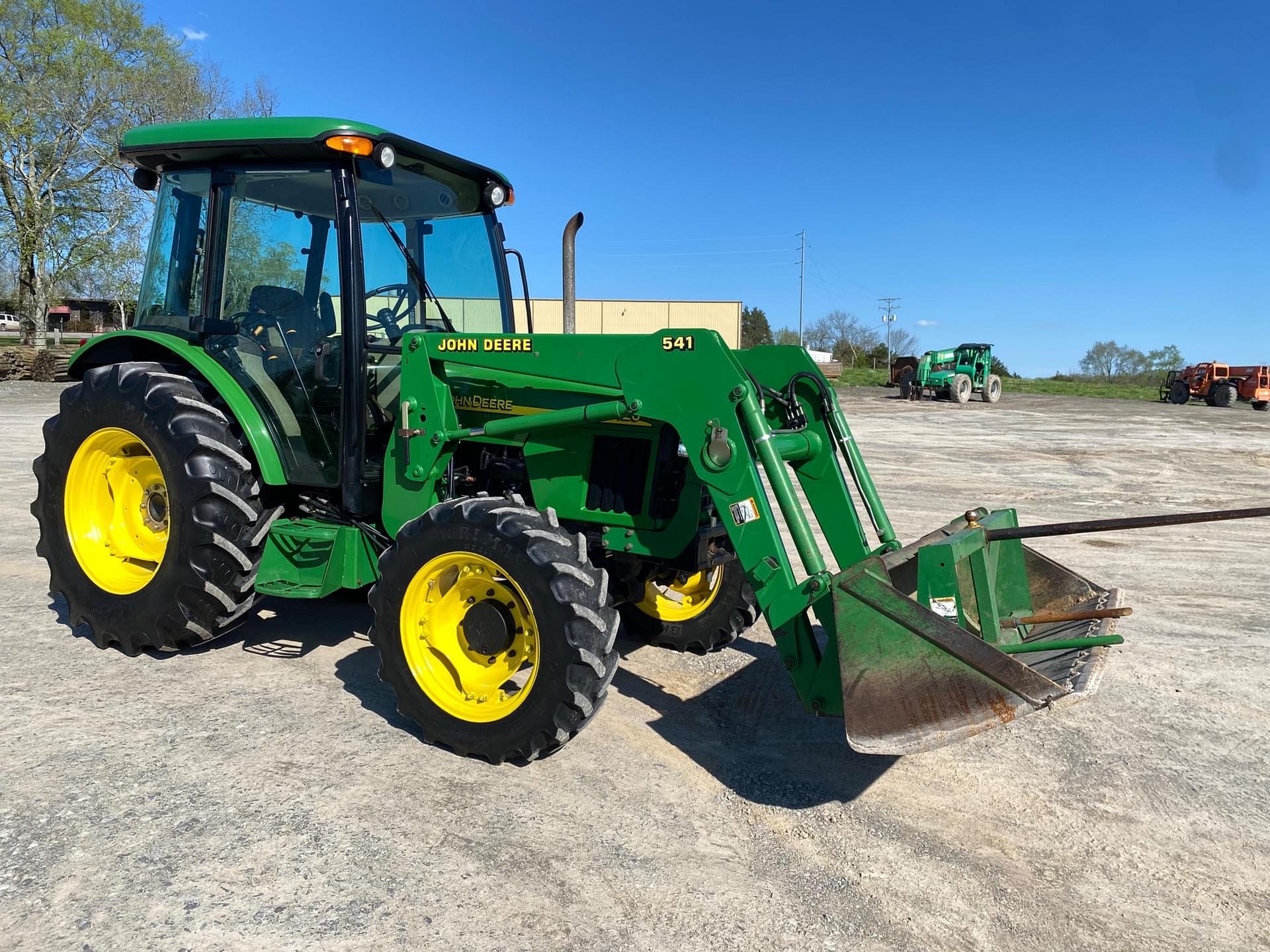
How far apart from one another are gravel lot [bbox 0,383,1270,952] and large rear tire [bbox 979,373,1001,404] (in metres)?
29.1

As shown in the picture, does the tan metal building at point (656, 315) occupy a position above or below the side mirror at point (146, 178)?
above

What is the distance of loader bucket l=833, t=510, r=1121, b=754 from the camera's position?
288cm

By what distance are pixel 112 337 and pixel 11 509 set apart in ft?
15.5

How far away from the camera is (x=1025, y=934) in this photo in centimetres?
265

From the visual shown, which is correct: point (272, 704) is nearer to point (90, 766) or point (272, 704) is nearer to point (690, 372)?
point (90, 766)

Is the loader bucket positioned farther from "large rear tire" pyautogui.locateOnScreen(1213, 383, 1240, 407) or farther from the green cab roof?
"large rear tire" pyautogui.locateOnScreen(1213, 383, 1240, 407)

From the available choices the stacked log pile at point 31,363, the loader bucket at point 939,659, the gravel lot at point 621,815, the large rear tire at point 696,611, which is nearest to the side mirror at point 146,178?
the gravel lot at point 621,815

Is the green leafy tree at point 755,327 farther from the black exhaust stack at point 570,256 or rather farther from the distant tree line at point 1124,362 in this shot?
the black exhaust stack at point 570,256

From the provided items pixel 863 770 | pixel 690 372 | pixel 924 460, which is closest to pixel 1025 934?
pixel 863 770

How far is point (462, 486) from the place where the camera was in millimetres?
4547

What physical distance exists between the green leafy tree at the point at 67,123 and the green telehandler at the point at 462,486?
25931mm

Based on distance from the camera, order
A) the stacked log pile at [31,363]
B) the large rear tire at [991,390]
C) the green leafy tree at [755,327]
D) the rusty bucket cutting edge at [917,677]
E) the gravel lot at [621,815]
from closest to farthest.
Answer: the gravel lot at [621,815] < the rusty bucket cutting edge at [917,677] < the stacked log pile at [31,363] < the large rear tire at [991,390] < the green leafy tree at [755,327]

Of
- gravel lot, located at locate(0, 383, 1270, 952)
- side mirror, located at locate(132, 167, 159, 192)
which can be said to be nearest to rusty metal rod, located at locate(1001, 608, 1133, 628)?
gravel lot, located at locate(0, 383, 1270, 952)

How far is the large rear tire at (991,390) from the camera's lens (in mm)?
32719
